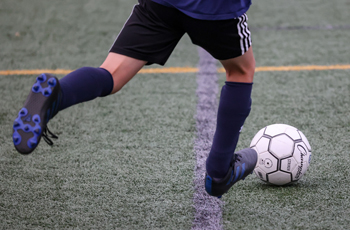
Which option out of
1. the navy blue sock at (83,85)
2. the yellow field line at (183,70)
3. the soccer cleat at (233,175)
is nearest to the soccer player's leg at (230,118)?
the soccer cleat at (233,175)

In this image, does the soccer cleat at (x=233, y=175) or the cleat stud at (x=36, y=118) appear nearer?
the cleat stud at (x=36, y=118)

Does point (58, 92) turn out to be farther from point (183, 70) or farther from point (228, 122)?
point (183, 70)

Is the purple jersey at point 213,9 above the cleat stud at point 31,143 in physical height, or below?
above

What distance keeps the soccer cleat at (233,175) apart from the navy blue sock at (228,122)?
1.0 inches

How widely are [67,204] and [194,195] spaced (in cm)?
60

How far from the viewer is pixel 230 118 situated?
6.39 ft

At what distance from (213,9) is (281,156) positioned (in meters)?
0.93

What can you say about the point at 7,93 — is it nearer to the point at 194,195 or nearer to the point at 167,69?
the point at 167,69

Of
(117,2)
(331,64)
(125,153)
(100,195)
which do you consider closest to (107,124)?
(125,153)

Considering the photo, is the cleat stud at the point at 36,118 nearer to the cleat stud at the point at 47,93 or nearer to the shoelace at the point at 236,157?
the cleat stud at the point at 47,93

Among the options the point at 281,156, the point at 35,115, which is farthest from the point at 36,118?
the point at 281,156

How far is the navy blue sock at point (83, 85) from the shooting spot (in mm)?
1739

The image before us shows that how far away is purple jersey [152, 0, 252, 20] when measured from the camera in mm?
1746

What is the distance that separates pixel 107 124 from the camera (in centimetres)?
321
